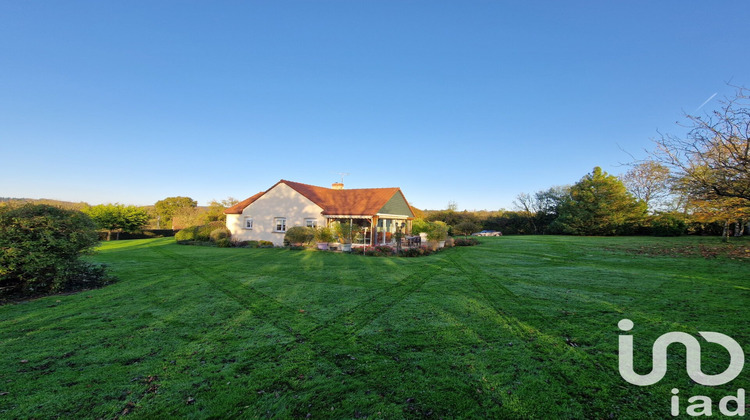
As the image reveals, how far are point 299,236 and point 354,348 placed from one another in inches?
645

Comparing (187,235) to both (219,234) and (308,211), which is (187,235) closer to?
(219,234)

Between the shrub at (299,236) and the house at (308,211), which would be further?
the house at (308,211)

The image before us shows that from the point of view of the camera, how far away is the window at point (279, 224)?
22.4 metres

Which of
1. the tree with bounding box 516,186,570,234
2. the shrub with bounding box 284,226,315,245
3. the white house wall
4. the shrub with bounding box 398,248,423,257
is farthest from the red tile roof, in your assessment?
the tree with bounding box 516,186,570,234

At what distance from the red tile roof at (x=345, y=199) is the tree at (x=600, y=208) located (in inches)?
826

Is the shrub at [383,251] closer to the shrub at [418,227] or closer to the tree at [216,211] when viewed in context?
the shrub at [418,227]

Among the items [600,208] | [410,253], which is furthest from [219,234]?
[600,208]

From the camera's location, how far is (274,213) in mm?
22766

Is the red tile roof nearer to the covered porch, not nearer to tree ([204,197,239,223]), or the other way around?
the covered porch

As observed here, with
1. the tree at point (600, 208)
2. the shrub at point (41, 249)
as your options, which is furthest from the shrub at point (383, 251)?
the tree at point (600, 208)

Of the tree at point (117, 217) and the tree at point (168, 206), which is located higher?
the tree at point (168, 206)

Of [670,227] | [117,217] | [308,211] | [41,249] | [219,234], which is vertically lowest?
[219,234]

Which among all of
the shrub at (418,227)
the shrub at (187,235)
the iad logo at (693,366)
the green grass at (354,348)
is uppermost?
the shrub at (418,227)

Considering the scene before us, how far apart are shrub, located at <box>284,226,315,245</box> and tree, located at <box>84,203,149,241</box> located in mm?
16876
